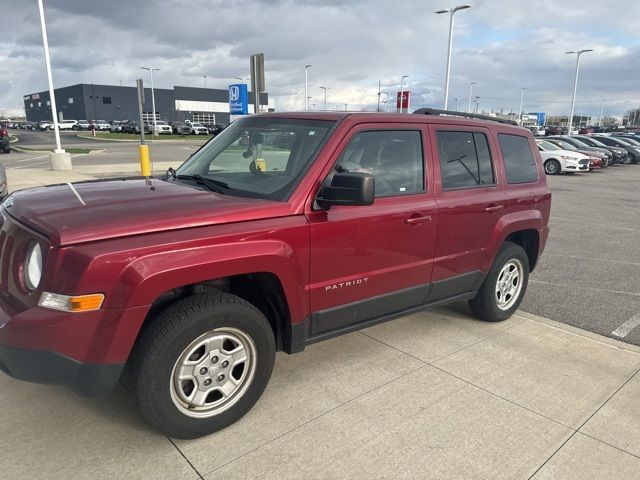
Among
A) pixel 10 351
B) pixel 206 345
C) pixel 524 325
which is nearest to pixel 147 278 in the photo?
pixel 206 345

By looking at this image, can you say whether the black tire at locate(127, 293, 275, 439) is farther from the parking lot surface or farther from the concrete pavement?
the parking lot surface

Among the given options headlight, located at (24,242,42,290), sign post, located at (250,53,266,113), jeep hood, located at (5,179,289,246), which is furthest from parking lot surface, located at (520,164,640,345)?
sign post, located at (250,53,266,113)

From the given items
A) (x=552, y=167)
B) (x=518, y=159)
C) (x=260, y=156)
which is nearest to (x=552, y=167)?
(x=552, y=167)

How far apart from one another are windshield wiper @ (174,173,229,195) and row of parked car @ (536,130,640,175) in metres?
19.4

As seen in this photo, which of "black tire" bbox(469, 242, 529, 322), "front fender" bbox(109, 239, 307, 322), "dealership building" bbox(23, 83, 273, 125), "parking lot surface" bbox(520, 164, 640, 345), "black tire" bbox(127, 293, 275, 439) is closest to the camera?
"front fender" bbox(109, 239, 307, 322)

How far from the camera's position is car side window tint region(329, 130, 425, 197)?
11.0ft

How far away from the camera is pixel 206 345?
2766mm

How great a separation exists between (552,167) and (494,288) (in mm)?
19632

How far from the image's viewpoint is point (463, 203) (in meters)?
3.93

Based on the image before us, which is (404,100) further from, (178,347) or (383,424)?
(178,347)

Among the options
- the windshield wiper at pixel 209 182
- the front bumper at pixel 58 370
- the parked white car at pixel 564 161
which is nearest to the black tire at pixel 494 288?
the windshield wiper at pixel 209 182

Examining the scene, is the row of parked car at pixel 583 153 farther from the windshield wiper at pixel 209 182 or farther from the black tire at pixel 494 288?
the windshield wiper at pixel 209 182

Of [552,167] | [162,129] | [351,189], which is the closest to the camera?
[351,189]

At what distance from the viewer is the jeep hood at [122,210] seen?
2.42m
